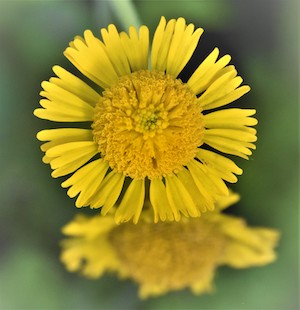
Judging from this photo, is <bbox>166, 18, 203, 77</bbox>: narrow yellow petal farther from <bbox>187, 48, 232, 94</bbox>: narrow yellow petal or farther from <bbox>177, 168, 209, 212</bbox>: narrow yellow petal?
<bbox>177, 168, 209, 212</bbox>: narrow yellow petal

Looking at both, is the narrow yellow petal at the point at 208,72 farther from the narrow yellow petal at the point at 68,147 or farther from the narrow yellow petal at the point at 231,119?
the narrow yellow petal at the point at 68,147

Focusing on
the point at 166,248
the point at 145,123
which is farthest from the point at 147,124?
the point at 166,248

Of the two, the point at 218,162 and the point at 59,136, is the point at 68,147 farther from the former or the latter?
the point at 218,162

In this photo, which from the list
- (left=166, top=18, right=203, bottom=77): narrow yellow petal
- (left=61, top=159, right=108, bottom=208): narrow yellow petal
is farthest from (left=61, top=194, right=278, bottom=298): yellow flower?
(left=166, top=18, right=203, bottom=77): narrow yellow petal

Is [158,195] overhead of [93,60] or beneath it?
beneath

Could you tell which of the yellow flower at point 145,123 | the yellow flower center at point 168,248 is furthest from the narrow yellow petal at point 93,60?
the yellow flower center at point 168,248

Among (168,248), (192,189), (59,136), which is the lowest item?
(168,248)

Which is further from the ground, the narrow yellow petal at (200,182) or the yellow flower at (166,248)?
the narrow yellow petal at (200,182)
